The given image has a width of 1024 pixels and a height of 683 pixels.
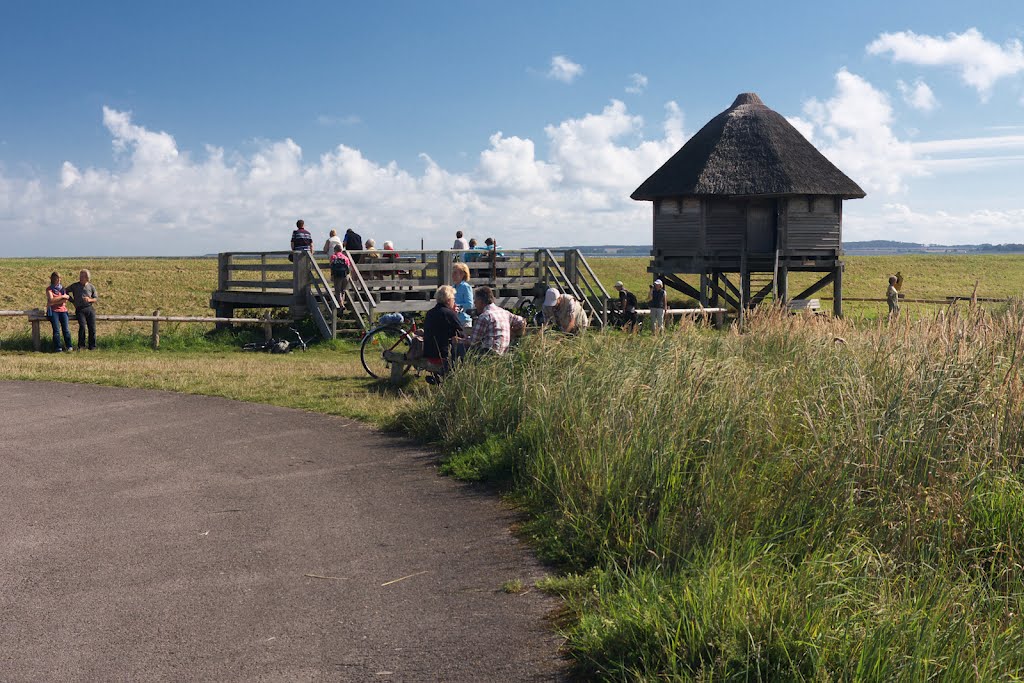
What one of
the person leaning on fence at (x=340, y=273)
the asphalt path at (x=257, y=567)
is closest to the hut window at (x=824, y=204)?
the person leaning on fence at (x=340, y=273)

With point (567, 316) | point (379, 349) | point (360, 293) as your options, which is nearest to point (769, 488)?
point (567, 316)

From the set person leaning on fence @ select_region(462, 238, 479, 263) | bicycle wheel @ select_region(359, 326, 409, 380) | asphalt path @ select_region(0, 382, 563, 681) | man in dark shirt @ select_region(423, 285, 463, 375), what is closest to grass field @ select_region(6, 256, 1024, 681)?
asphalt path @ select_region(0, 382, 563, 681)

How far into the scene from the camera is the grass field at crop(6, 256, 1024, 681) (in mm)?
4535

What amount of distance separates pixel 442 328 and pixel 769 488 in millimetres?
6833

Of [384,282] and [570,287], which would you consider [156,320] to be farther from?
[570,287]

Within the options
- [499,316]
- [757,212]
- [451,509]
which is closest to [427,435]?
[499,316]

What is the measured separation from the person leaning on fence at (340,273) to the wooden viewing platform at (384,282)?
0.19 meters

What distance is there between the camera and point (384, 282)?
2417 cm

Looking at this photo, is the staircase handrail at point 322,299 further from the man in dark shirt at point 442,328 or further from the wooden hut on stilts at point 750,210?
the wooden hut on stilts at point 750,210

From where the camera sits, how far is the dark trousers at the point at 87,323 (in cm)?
2039

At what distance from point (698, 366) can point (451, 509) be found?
108 inches

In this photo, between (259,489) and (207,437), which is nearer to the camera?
(259,489)

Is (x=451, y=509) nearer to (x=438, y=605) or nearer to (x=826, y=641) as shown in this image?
(x=438, y=605)

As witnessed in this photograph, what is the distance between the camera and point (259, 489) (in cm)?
833
